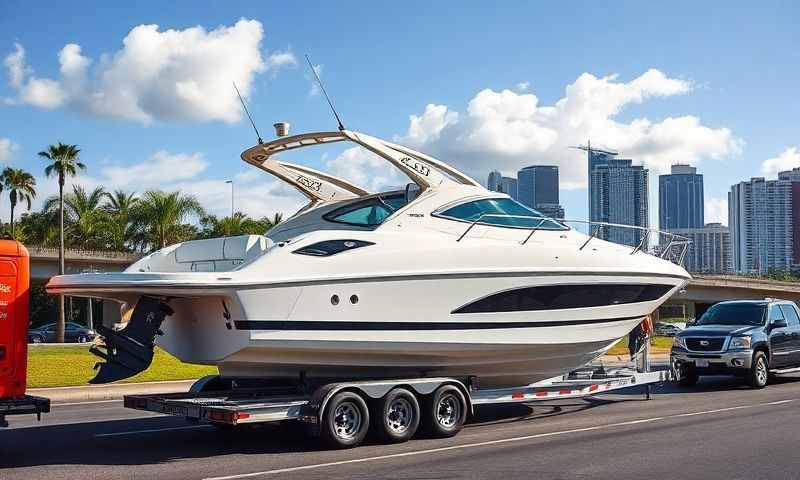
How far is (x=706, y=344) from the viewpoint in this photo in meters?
17.6

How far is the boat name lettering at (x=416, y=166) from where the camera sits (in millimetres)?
12398

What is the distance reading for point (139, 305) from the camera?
32.9 feet

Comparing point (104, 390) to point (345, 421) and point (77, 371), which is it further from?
point (345, 421)

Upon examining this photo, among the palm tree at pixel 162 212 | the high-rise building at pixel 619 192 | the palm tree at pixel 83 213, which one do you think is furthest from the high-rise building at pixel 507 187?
the high-rise building at pixel 619 192

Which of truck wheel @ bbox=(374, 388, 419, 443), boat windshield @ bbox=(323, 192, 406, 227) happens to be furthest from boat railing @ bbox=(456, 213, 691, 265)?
truck wheel @ bbox=(374, 388, 419, 443)

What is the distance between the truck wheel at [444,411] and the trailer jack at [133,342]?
11.4ft

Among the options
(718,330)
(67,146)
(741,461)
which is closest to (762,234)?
(67,146)

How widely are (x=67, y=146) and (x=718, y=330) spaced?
3695 cm

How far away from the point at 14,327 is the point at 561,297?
23.8 feet

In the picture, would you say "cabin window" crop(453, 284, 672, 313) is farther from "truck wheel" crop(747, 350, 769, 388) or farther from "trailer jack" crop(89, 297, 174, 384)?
"truck wheel" crop(747, 350, 769, 388)

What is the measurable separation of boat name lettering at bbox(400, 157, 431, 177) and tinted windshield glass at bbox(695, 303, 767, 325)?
9513 millimetres

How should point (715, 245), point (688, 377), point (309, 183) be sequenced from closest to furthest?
1. point (309, 183)
2. point (688, 377)
3. point (715, 245)

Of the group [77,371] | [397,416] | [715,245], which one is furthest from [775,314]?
[715,245]

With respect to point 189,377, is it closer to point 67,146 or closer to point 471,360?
point 471,360
